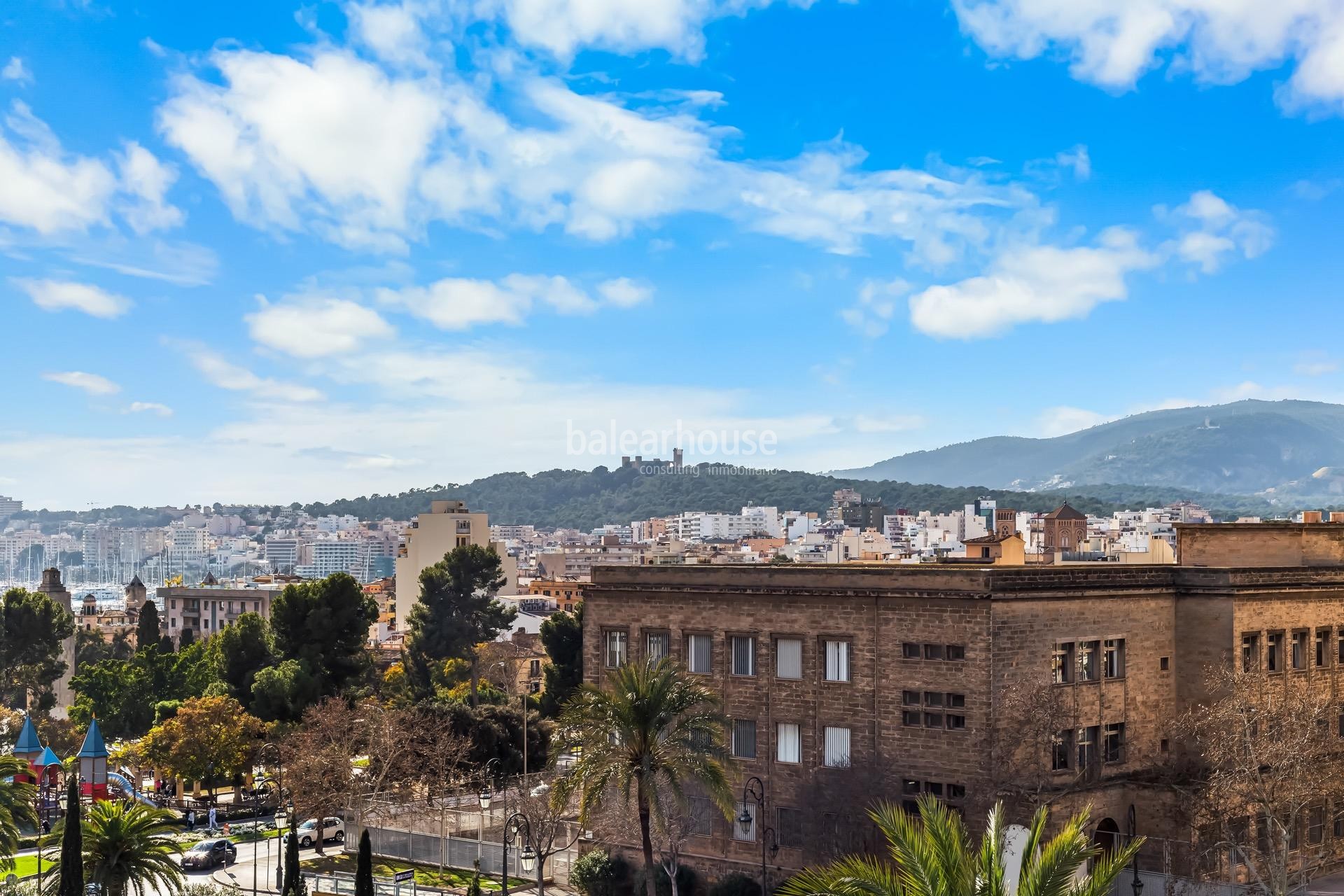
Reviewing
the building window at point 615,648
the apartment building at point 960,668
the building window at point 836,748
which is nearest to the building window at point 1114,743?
the apartment building at point 960,668

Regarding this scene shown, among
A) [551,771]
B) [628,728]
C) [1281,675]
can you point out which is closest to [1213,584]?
[1281,675]

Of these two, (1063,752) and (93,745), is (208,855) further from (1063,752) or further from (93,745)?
(1063,752)

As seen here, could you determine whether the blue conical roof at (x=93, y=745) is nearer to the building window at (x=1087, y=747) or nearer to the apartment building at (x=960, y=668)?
the apartment building at (x=960, y=668)

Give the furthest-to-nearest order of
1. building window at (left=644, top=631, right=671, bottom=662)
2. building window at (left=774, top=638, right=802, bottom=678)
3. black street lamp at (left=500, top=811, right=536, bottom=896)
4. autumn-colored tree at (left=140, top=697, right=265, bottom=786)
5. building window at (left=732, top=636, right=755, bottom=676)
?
autumn-colored tree at (left=140, top=697, right=265, bottom=786)
building window at (left=644, top=631, right=671, bottom=662)
building window at (left=732, top=636, right=755, bottom=676)
building window at (left=774, top=638, right=802, bottom=678)
black street lamp at (left=500, top=811, right=536, bottom=896)

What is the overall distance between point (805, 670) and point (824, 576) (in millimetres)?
2878

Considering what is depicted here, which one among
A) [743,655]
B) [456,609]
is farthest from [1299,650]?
[456,609]

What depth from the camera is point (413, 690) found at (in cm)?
8625

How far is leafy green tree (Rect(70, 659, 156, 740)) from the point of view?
86.9 metres

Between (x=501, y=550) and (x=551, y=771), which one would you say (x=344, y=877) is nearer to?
(x=551, y=771)

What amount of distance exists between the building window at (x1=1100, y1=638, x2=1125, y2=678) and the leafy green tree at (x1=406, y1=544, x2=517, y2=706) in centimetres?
6266

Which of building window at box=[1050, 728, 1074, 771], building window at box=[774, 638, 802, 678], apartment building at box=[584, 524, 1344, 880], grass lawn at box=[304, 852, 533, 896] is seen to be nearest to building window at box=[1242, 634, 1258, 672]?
apartment building at box=[584, 524, 1344, 880]

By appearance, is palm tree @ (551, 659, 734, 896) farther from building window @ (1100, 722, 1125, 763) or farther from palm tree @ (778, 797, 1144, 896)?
palm tree @ (778, 797, 1144, 896)

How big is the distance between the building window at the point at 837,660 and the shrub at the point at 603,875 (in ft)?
30.4

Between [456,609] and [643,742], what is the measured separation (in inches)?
2575
